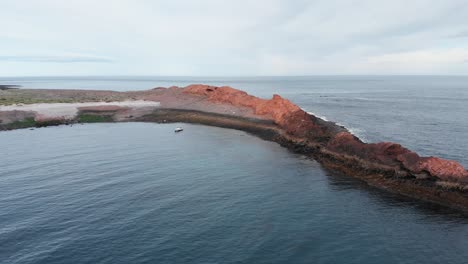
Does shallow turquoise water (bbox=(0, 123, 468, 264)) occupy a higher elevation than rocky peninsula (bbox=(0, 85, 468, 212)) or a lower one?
Answer: lower

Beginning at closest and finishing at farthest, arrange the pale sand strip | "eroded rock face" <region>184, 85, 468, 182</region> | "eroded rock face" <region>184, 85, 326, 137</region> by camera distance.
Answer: "eroded rock face" <region>184, 85, 468, 182</region> < "eroded rock face" <region>184, 85, 326, 137</region> < the pale sand strip

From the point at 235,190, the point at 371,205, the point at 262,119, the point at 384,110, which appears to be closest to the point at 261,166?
the point at 235,190

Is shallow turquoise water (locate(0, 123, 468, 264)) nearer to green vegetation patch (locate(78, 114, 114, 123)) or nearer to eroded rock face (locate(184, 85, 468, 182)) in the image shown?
eroded rock face (locate(184, 85, 468, 182))

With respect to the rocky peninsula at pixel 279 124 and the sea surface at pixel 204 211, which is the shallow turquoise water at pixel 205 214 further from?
the rocky peninsula at pixel 279 124

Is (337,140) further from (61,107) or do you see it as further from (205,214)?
(61,107)

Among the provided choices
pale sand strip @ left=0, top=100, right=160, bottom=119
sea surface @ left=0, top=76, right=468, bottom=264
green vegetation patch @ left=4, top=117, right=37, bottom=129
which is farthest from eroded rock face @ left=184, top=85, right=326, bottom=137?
green vegetation patch @ left=4, top=117, right=37, bottom=129

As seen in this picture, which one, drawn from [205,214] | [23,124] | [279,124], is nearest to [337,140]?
[279,124]

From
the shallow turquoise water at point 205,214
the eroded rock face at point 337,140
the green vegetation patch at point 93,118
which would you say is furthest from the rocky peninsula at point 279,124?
the shallow turquoise water at point 205,214

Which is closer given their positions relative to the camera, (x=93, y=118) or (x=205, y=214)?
(x=205, y=214)
